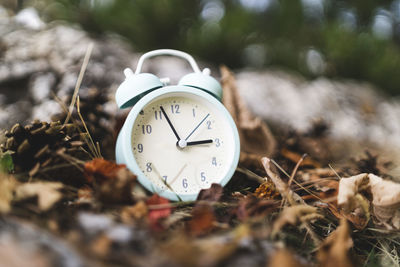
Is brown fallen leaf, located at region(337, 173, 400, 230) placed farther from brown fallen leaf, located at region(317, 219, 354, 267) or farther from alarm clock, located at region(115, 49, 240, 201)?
alarm clock, located at region(115, 49, 240, 201)

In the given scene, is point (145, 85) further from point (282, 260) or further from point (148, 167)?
point (282, 260)

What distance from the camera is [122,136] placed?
3.15 feet

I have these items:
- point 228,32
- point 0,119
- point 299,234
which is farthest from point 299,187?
point 228,32

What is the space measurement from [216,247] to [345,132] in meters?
1.99

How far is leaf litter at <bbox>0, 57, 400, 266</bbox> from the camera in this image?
564 millimetres

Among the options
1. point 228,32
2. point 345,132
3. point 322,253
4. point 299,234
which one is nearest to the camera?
point 322,253

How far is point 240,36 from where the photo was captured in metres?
2.87

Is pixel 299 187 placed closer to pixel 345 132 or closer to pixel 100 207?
pixel 100 207

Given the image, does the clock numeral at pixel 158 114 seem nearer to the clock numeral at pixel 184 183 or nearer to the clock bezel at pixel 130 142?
the clock bezel at pixel 130 142

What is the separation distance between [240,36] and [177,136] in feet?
6.86

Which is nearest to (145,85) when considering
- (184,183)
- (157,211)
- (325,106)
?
(184,183)

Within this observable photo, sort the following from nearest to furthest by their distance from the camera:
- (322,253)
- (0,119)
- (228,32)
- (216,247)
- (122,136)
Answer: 1. (216,247)
2. (322,253)
3. (122,136)
4. (0,119)
5. (228,32)

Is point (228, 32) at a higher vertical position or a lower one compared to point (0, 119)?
higher

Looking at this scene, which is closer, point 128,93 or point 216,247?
point 216,247
